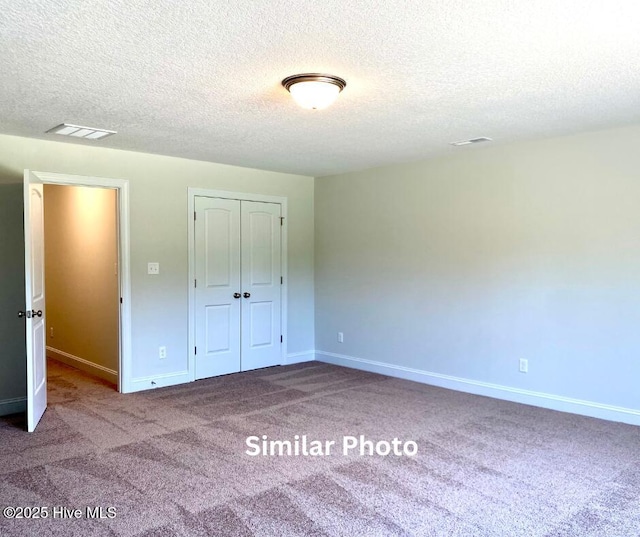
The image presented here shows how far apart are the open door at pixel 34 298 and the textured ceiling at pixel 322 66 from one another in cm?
55

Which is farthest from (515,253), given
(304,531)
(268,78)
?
(304,531)

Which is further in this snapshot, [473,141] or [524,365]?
[524,365]

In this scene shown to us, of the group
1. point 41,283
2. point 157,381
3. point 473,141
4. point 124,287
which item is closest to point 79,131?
point 41,283

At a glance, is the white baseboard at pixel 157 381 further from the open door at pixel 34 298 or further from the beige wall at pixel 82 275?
the open door at pixel 34 298

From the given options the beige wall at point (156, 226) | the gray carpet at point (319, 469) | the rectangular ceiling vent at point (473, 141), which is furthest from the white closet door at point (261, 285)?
the rectangular ceiling vent at point (473, 141)

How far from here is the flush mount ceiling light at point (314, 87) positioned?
2.83 meters

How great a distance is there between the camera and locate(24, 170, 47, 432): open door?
3.86 meters

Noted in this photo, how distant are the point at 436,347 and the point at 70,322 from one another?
435cm

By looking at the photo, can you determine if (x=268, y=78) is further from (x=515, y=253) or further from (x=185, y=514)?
(x=515, y=253)

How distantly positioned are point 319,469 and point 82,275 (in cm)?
411

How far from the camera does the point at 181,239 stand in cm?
542

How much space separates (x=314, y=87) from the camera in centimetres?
285

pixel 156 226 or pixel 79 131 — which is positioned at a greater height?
pixel 79 131

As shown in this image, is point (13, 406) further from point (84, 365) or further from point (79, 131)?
point (79, 131)
